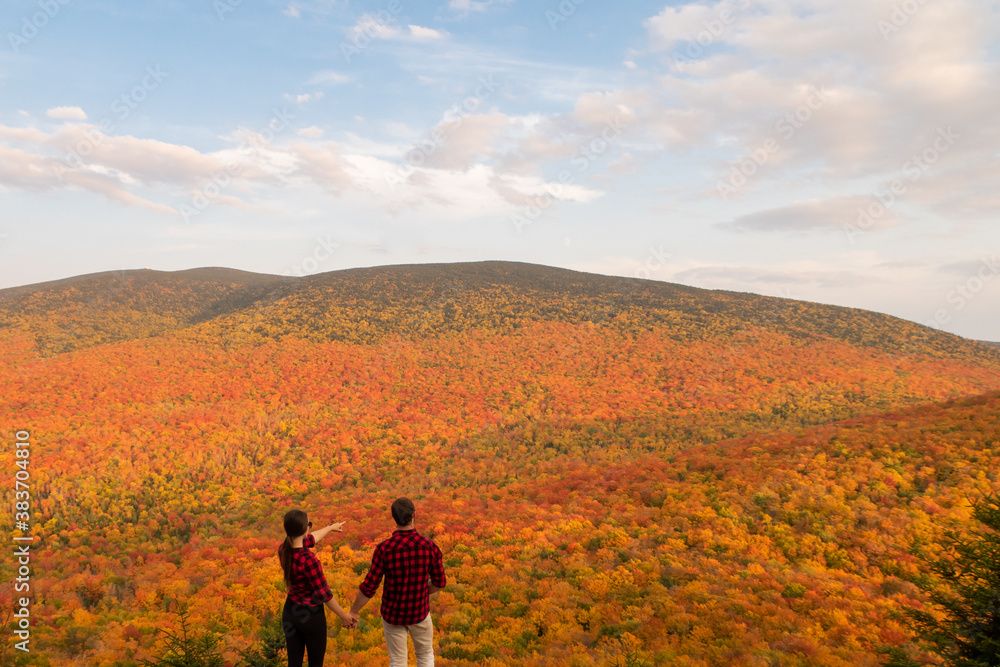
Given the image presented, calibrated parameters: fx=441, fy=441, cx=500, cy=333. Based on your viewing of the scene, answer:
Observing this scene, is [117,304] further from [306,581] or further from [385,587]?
[385,587]

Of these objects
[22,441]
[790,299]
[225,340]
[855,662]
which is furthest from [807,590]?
[790,299]

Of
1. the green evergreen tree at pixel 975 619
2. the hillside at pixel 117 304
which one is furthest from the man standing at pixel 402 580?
the hillside at pixel 117 304

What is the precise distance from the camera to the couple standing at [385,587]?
502 centimetres

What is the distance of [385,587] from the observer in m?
5.16

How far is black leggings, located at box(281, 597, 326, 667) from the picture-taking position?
16.6 feet

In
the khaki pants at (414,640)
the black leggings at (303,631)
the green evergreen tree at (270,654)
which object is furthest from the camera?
the green evergreen tree at (270,654)

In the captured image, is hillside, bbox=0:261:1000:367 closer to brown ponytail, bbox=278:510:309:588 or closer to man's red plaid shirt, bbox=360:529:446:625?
brown ponytail, bbox=278:510:309:588

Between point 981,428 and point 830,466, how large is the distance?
6.06 meters

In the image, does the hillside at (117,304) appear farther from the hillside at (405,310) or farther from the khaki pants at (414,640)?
the khaki pants at (414,640)

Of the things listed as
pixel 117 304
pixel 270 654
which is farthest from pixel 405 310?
pixel 270 654

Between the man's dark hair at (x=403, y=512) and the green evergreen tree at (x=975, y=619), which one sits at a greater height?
the man's dark hair at (x=403, y=512)

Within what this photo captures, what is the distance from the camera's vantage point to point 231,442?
83.0 ft

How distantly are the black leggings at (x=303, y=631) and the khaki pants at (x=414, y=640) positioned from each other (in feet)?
2.47

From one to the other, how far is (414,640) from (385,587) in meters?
0.90
